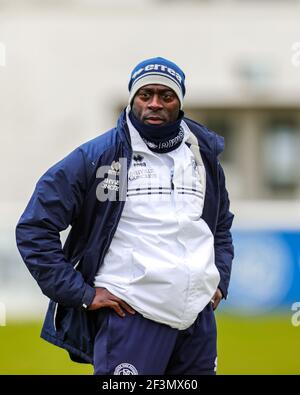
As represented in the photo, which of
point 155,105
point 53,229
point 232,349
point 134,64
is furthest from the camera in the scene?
point 134,64

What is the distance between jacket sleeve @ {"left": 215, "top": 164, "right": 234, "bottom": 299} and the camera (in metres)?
4.64

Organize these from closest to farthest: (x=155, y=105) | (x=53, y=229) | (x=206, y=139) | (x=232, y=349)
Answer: (x=53, y=229), (x=155, y=105), (x=206, y=139), (x=232, y=349)

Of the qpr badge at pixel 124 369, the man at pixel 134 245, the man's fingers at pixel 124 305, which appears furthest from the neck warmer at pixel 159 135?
the qpr badge at pixel 124 369

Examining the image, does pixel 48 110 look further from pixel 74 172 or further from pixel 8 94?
pixel 74 172

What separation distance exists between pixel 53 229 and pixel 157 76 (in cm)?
77

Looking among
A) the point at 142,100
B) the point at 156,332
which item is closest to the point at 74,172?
the point at 142,100

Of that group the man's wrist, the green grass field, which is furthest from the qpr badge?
the green grass field

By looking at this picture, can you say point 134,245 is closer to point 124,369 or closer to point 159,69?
point 124,369

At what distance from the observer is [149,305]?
13.8 ft

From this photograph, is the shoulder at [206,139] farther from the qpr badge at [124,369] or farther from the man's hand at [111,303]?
the qpr badge at [124,369]


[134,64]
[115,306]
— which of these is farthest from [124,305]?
[134,64]

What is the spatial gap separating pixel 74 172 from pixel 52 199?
14cm

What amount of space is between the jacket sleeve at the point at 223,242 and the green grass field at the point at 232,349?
10.5 feet

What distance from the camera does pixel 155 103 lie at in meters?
4.32
